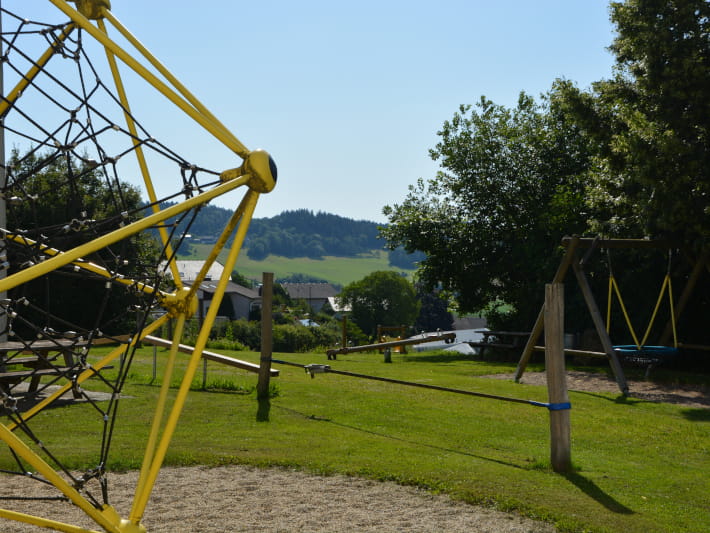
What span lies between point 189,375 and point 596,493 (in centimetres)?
404

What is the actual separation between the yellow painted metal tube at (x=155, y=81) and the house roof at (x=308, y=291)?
123496 mm

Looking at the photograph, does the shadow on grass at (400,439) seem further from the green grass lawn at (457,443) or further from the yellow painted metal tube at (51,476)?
the yellow painted metal tube at (51,476)

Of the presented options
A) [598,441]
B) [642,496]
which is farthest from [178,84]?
[598,441]

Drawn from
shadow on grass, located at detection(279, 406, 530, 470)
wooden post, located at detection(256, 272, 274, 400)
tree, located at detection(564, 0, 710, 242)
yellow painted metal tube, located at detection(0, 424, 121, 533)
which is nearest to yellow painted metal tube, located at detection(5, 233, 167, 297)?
yellow painted metal tube, located at detection(0, 424, 121, 533)

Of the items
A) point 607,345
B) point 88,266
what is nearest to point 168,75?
point 88,266

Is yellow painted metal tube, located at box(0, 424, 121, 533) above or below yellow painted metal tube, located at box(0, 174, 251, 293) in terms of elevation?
below

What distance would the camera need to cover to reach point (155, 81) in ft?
11.9

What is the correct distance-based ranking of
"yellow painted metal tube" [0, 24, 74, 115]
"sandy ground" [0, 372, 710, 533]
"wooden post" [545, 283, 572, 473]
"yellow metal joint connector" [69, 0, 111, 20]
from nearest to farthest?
"yellow metal joint connector" [69, 0, 111, 20]
"yellow painted metal tube" [0, 24, 74, 115]
"sandy ground" [0, 372, 710, 533]
"wooden post" [545, 283, 572, 473]

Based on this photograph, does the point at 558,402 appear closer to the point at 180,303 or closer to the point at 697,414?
the point at 180,303

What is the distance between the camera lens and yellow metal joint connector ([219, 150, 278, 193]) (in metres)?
3.80

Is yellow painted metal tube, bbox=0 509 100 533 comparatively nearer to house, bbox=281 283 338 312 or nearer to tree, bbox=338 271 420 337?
tree, bbox=338 271 420 337

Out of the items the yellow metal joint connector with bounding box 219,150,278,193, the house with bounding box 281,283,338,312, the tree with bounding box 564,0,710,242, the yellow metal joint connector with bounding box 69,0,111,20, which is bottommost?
the yellow metal joint connector with bounding box 219,150,278,193

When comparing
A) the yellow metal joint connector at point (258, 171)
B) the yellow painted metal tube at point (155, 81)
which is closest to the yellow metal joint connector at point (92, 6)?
the yellow painted metal tube at point (155, 81)

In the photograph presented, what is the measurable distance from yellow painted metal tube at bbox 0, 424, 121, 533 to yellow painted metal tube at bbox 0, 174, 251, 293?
586mm
